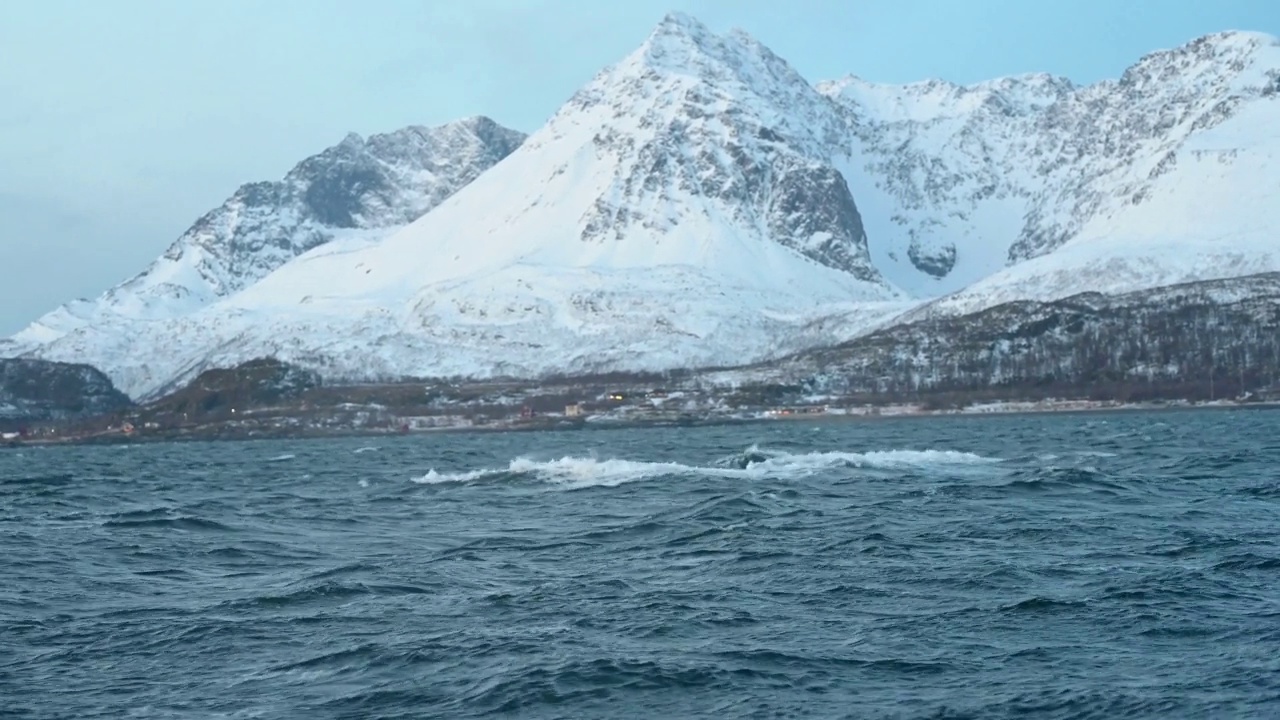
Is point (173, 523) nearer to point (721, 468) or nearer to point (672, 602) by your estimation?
point (672, 602)

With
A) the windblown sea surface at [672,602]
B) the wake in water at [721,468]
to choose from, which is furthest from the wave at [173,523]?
the wake in water at [721,468]

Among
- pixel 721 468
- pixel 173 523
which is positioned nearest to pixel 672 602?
pixel 173 523

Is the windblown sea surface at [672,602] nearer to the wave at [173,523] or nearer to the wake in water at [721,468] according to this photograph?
the wave at [173,523]

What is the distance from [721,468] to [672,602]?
40.6 metres

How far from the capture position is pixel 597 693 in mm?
26406

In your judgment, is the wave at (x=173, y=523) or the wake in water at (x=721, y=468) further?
the wake in water at (x=721, y=468)

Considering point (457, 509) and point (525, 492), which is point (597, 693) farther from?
point (525, 492)

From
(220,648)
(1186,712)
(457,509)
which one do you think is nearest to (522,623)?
(220,648)

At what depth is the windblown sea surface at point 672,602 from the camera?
85.9ft

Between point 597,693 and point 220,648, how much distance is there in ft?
27.8

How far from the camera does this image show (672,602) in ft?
113

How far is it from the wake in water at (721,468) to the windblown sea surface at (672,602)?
4.48 meters

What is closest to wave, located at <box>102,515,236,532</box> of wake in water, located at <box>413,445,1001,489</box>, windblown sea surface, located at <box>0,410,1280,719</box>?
windblown sea surface, located at <box>0,410,1280,719</box>

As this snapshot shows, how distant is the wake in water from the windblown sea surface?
448cm
